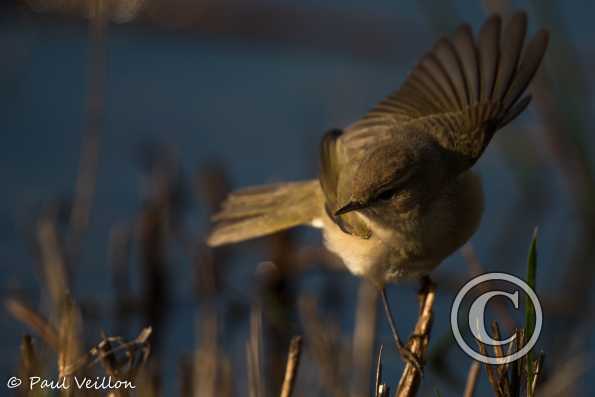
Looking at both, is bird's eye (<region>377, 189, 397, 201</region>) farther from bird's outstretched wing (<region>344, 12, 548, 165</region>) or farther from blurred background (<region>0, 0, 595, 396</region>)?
blurred background (<region>0, 0, 595, 396</region>)

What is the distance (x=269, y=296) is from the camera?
16.8 ft

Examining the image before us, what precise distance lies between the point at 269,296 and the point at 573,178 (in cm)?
166

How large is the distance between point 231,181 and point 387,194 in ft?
8.10

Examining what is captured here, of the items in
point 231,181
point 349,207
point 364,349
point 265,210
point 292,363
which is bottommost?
point 292,363

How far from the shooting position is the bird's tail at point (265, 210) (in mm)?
3881

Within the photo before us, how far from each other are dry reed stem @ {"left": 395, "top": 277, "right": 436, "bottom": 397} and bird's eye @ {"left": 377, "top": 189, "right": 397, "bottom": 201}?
30 cm

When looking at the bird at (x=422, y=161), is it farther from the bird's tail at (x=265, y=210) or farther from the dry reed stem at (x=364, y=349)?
the dry reed stem at (x=364, y=349)

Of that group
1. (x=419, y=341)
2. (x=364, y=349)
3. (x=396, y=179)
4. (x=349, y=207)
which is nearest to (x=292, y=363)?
(x=419, y=341)

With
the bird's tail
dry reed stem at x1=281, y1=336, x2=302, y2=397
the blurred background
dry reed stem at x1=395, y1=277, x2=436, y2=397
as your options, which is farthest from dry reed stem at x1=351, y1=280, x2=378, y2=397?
dry reed stem at x1=281, y1=336, x2=302, y2=397

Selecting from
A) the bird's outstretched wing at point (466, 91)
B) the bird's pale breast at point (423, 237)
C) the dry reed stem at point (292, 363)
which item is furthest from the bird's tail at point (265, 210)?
the dry reed stem at point (292, 363)

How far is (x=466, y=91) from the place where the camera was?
3.58m

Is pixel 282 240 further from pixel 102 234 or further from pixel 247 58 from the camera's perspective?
pixel 247 58

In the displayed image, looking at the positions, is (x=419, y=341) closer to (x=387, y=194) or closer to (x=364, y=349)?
(x=387, y=194)

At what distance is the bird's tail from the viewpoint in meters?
3.88
